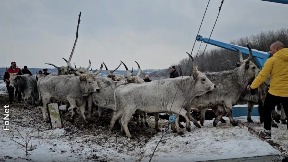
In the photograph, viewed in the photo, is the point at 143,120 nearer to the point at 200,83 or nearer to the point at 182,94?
the point at 182,94

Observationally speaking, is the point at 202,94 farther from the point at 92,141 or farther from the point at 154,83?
the point at 92,141

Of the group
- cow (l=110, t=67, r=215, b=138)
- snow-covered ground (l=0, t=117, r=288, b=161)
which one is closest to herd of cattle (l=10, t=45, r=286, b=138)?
cow (l=110, t=67, r=215, b=138)

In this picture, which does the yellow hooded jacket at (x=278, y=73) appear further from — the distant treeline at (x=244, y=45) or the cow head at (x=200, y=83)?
the distant treeline at (x=244, y=45)

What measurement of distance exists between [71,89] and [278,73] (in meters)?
7.28

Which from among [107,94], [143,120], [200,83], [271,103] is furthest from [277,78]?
[107,94]

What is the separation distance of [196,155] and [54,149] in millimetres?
3063

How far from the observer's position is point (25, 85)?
57.7ft

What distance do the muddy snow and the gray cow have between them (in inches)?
62.6

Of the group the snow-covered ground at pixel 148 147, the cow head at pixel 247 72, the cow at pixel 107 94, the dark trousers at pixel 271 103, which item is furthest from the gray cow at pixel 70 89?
the dark trousers at pixel 271 103

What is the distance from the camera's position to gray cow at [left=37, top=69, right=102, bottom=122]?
1237cm

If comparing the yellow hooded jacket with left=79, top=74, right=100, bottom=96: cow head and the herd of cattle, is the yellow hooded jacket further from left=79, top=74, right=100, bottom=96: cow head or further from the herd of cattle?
left=79, top=74, right=100, bottom=96: cow head

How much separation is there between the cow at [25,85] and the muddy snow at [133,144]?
264 inches

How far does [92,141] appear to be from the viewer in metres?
9.38

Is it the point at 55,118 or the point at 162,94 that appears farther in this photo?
the point at 55,118
